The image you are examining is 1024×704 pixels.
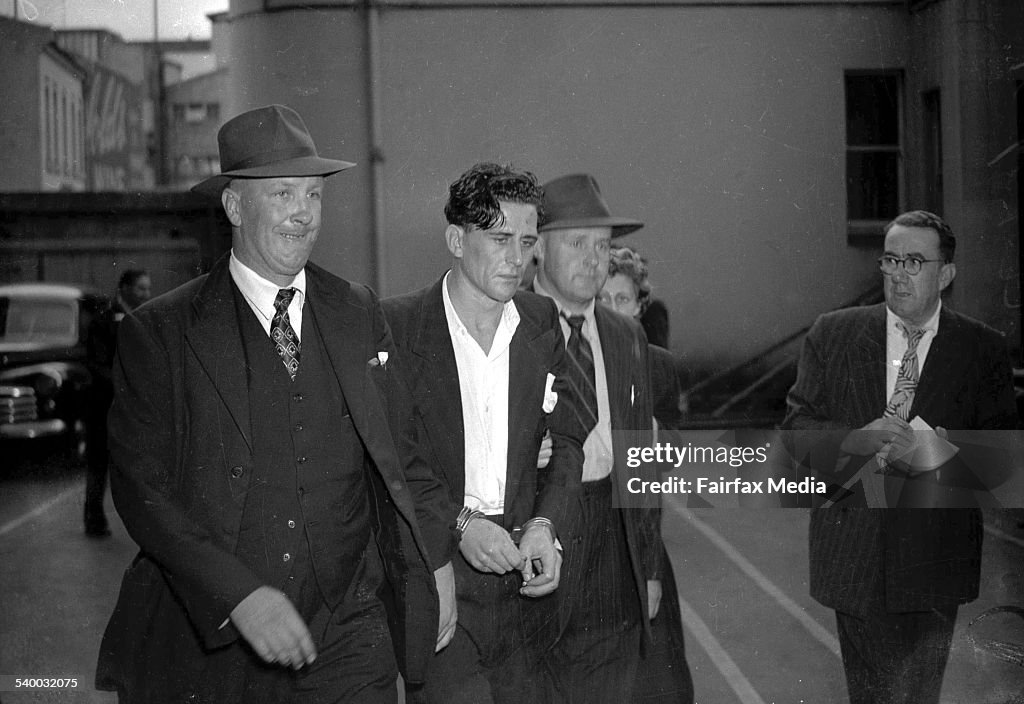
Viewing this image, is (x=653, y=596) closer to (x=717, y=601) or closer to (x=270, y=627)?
(x=717, y=601)

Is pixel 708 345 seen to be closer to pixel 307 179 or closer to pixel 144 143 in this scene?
pixel 307 179

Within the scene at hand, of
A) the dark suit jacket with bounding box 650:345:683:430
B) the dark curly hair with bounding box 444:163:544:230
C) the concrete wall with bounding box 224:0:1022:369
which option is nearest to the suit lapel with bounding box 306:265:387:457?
the dark curly hair with bounding box 444:163:544:230

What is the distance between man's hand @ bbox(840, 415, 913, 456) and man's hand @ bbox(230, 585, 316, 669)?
5.66 ft

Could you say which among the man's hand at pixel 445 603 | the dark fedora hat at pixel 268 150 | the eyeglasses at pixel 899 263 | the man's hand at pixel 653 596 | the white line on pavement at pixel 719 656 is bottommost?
the white line on pavement at pixel 719 656

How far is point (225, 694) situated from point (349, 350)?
2.78 feet

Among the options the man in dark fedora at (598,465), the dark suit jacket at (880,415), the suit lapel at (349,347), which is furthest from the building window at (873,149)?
the suit lapel at (349,347)

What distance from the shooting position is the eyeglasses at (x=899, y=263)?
3129 millimetres

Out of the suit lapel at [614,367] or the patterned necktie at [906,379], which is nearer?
the suit lapel at [614,367]

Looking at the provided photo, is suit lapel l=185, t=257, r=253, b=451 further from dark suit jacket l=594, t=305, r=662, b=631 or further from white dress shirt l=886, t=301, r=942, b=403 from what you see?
white dress shirt l=886, t=301, r=942, b=403

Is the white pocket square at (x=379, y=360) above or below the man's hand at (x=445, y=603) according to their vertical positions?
above

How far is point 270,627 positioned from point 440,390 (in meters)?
0.77

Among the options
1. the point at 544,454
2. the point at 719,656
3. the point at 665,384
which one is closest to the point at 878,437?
the point at 665,384

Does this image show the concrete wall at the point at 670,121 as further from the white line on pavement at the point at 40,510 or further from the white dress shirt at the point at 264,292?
the white line on pavement at the point at 40,510

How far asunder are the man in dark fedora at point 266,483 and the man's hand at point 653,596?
2.40ft
